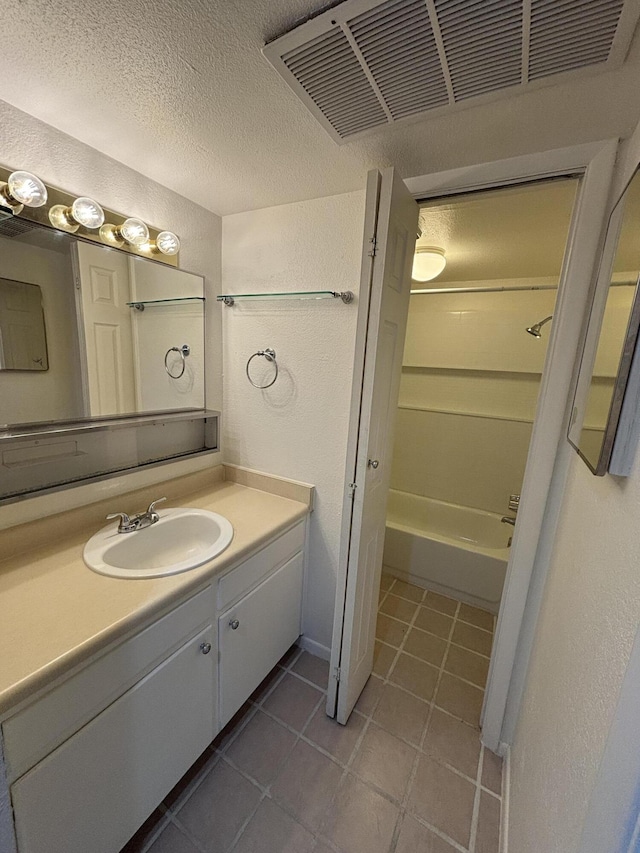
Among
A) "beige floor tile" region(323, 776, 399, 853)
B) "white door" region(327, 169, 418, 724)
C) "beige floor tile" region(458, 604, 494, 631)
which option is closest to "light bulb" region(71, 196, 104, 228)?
"white door" region(327, 169, 418, 724)

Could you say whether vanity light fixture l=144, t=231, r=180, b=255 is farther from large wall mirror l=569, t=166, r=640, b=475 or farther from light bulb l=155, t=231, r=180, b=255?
large wall mirror l=569, t=166, r=640, b=475

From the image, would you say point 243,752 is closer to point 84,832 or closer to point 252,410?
point 84,832

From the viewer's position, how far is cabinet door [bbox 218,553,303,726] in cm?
122

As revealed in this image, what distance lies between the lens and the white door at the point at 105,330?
120 centimetres

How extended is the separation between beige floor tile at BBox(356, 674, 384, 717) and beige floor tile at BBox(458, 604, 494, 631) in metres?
0.74

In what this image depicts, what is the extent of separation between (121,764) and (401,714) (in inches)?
44.2

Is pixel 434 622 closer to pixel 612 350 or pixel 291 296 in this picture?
pixel 612 350

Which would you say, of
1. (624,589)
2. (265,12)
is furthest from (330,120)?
(624,589)

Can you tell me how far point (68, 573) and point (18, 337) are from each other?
75 centimetres

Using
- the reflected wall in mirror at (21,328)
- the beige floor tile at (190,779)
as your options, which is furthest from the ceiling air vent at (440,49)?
the beige floor tile at (190,779)

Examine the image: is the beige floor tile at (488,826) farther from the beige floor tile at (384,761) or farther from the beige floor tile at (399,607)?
the beige floor tile at (399,607)

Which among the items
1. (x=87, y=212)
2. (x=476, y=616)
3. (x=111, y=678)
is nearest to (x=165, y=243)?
(x=87, y=212)

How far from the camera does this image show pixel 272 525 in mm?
1374

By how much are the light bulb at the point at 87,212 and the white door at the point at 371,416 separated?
916mm
